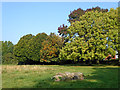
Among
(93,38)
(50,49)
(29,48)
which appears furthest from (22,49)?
(93,38)

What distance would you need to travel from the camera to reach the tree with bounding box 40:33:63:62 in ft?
147

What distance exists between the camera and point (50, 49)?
1764 inches

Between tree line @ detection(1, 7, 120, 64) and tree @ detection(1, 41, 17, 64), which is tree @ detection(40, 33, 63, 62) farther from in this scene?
tree @ detection(1, 41, 17, 64)

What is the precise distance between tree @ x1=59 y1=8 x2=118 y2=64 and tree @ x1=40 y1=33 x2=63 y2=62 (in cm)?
688

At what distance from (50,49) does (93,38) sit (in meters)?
13.2

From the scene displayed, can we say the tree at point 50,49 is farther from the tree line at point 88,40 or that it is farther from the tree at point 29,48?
the tree at point 29,48

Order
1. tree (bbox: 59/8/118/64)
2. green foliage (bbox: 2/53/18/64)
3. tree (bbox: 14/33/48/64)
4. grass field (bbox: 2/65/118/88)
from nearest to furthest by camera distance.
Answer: grass field (bbox: 2/65/118/88)
tree (bbox: 59/8/118/64)
tree (bbox: 14/33/48/64)
green foliage (bbox: 2/53/18/64)

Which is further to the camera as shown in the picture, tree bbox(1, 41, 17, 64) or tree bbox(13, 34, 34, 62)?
tree bbox(1, 41, 17, 64)

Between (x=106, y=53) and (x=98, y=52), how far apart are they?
1495 mm

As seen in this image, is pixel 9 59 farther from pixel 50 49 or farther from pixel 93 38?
pixel 93 38

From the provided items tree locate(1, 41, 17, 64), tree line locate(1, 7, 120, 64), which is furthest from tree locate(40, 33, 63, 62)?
tree locate(1, 41, 17, 64)

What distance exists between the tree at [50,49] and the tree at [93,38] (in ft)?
22.6

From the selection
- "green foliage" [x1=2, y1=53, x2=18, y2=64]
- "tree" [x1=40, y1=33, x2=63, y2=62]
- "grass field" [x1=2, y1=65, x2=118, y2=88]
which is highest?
"tree" [x1=40, y1=33, x2=63, y2=62]

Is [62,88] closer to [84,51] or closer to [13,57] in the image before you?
[84,51]
